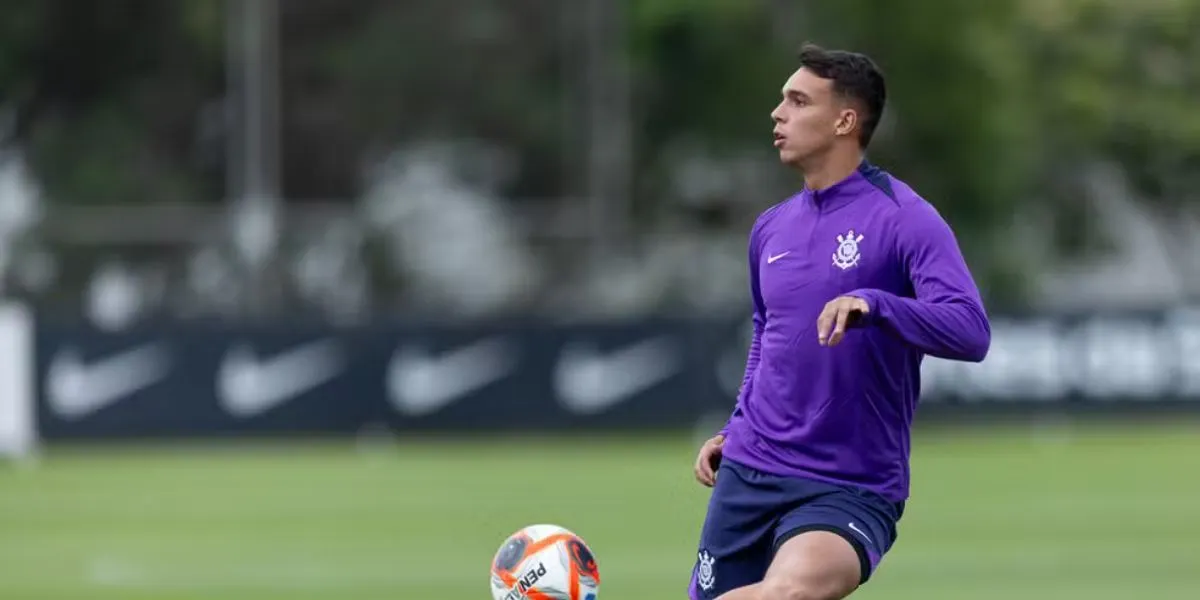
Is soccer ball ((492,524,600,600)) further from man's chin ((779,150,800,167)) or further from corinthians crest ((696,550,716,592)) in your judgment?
man's chin ((779,150,800,167))

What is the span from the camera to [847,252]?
7.66 metres

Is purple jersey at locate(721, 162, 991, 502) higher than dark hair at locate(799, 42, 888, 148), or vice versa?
dark hair at locate(799, 42, 888, 148)

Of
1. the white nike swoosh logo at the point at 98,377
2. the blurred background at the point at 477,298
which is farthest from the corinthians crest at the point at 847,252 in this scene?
the white nike swoosh logo at the point at 98,377

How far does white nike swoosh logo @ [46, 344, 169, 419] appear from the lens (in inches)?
979

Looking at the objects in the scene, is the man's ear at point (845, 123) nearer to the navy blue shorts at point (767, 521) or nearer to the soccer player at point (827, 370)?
the soccer player at point (827, 370)

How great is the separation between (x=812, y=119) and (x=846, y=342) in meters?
0.75

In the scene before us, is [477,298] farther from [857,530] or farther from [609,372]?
[857,530]

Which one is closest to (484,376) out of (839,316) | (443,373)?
(443,373)

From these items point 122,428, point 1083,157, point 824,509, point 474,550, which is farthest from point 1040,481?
point 1083,157

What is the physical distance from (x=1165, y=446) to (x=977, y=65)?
11.1 meters

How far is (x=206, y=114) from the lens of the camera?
3297cm

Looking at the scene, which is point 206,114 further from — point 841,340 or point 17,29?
point 841,340

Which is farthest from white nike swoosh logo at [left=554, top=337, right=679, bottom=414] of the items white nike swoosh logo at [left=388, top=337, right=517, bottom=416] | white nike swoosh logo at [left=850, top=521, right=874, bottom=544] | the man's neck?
white nike swoosh logo at [left=850, top=521, right=874, bottom=544]

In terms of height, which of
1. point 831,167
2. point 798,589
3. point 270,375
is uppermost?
point 270,375
